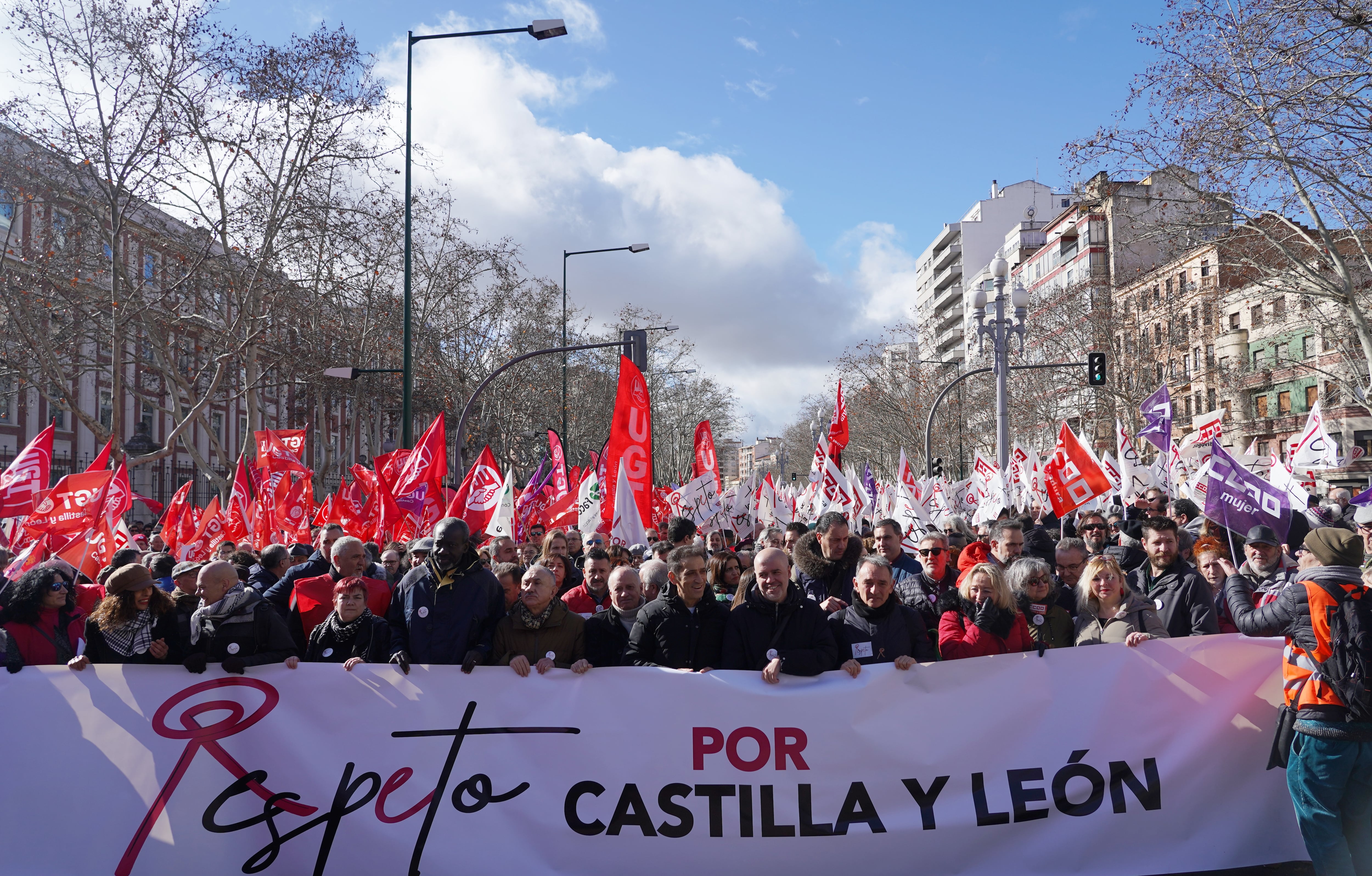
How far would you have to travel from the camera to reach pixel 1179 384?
45719 mm

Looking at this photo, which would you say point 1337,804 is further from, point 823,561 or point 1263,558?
point 823,561

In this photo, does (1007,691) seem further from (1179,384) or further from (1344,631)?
(1179,384)

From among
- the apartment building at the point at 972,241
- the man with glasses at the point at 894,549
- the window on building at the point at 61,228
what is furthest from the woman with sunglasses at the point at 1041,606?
the apartment building at the point at 972,241

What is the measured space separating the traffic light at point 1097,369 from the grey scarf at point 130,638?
19.2 metres

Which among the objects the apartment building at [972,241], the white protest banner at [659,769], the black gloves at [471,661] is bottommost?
the white protest banner at [659,769]

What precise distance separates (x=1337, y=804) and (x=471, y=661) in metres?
3.68

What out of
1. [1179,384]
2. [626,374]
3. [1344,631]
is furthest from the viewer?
[1179,384]

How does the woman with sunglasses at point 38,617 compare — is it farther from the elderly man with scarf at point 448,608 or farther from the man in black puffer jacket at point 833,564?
the man in black puffer jacket at point 833,564

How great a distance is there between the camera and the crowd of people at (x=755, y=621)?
4051mm

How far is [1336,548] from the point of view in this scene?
397 centimetres

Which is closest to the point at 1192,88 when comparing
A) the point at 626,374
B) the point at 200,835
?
the point at 626,374

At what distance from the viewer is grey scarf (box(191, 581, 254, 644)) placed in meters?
4.99

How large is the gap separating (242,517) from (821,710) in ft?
35.3

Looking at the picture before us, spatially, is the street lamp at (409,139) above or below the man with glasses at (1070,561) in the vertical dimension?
above
